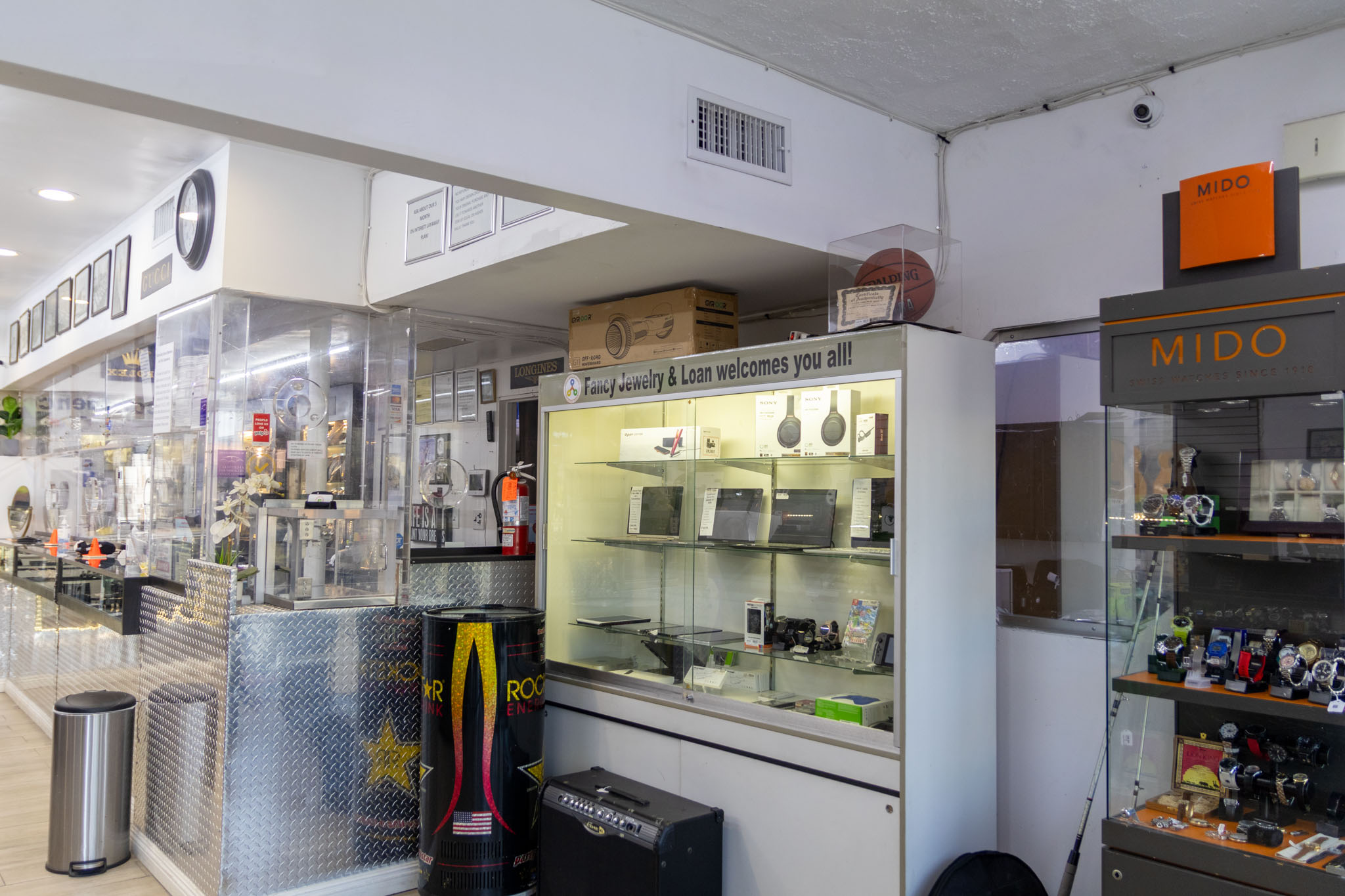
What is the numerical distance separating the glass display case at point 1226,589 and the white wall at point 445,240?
1.74 meters

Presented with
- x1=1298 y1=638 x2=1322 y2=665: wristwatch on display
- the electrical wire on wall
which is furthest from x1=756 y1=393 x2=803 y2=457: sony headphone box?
x1=1298 y1=638 x2=1322 y2=665: wristwatch on display

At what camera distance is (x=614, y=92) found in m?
2.82

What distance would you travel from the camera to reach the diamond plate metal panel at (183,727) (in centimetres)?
363

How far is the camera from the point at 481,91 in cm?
255

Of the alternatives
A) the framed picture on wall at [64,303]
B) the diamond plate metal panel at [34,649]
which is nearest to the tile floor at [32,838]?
the diamond plate metal panel at [34,649]

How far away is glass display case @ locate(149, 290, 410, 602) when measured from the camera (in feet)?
14.8

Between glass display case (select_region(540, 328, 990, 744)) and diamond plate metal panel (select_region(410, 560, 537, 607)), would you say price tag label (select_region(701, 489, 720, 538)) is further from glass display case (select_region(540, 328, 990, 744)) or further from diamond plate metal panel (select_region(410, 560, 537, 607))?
diamond plate metal panel (select_region(410, 560, 537, 607))

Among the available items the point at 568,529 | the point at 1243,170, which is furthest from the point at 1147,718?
the point at 568,529

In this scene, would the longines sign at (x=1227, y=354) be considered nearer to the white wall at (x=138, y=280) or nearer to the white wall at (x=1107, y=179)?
the white wall at (x=1107, y=179)

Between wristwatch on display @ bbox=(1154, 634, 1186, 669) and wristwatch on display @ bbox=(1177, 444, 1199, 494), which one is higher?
wristwatch on display @ bbox=(1177, 444, 1199, 494)

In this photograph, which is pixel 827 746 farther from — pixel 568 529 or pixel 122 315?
pixel 122 315

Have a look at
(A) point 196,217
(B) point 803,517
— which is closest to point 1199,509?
(B) point 803,517

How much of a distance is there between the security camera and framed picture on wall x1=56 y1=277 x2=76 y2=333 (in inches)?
276

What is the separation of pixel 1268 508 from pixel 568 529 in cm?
278
